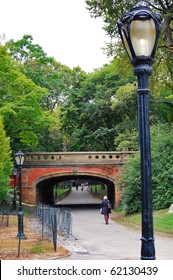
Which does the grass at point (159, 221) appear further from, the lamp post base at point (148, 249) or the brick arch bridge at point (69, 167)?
the lamp post base at point (148, 249)

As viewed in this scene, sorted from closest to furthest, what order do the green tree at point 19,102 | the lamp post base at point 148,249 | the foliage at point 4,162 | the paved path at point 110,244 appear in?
the lamp post base at point 148,249 < the paved path at point 110,244 < the foliage at point 4,162 < the green tree at point 19,102

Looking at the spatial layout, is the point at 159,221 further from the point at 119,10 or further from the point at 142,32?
the point at 142,32

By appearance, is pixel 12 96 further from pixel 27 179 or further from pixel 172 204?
pixel 172 204

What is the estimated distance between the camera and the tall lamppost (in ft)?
13.8

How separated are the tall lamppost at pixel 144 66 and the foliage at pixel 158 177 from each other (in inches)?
740

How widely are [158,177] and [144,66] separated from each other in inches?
789

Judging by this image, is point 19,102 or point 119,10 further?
point 19,102

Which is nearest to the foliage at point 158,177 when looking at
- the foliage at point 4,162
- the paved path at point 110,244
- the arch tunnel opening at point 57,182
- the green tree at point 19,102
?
the paved path at point 110,244

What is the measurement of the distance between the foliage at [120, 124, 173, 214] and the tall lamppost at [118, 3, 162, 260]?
740 inches

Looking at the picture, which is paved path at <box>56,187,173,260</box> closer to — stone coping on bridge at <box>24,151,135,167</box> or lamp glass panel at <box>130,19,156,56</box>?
lamp glass panel at <box>130,19,156,56</box>

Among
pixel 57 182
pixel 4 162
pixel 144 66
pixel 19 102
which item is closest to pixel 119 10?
pixel 4 162

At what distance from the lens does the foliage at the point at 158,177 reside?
2295cm

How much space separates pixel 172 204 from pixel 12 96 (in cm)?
1476

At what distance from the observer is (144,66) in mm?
4465
